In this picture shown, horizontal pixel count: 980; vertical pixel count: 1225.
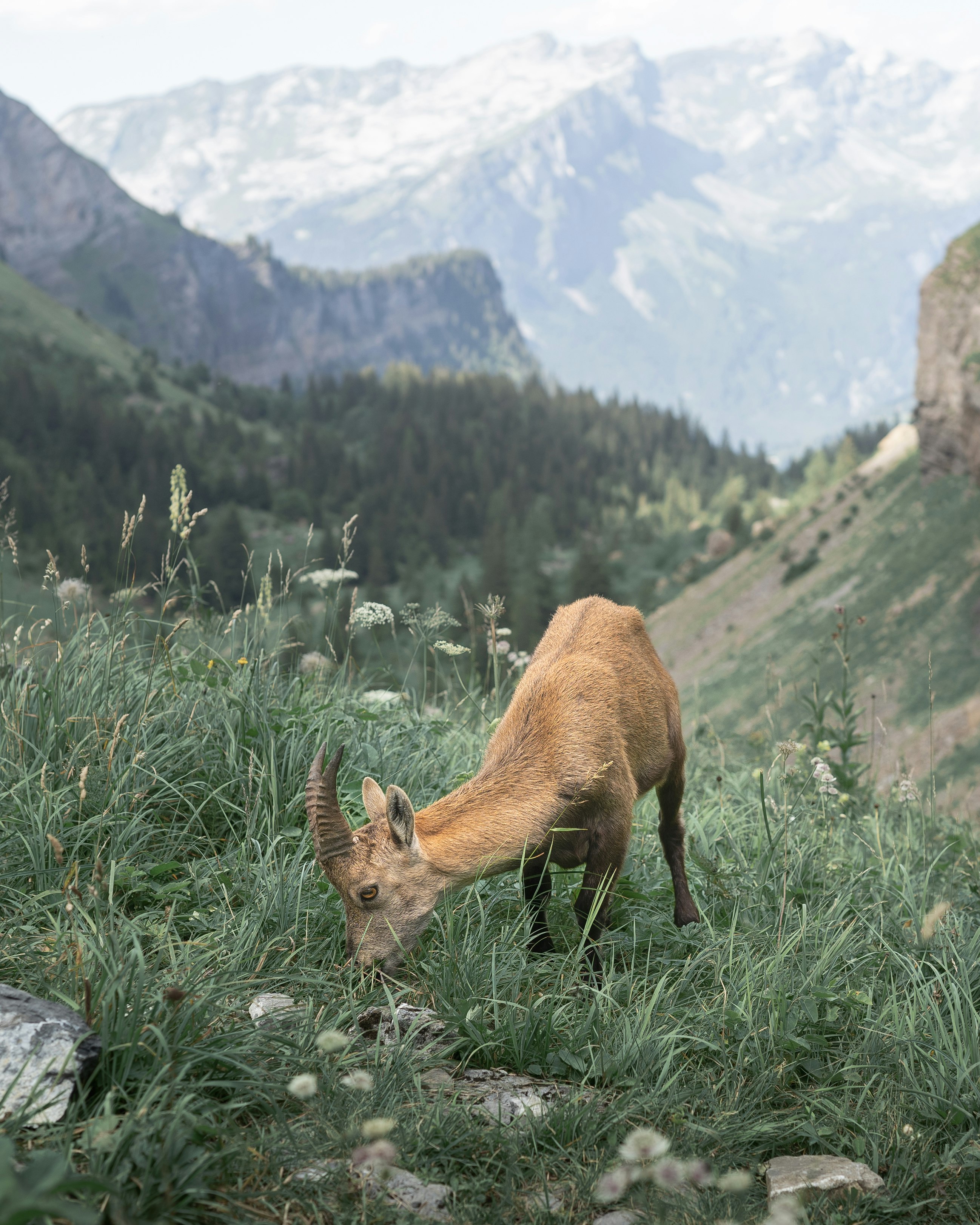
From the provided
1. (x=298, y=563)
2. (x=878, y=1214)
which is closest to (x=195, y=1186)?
(x=878, y=1214)

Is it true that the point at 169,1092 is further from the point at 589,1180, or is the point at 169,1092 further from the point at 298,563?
the point at 298,563

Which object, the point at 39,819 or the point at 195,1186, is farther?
the point at 39,819

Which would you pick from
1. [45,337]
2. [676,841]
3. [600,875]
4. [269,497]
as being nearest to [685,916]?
[676,841]

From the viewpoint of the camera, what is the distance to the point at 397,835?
13.5ft

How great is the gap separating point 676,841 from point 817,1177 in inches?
90.9

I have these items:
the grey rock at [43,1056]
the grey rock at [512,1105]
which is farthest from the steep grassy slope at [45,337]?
the grey rock at [512,1105]

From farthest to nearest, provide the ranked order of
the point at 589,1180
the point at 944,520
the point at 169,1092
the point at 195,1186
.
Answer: the point at 944,520
the point at 589,1180
the point at 169,1092
the point at 195,1186

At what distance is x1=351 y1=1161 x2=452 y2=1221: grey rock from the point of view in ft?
10.1

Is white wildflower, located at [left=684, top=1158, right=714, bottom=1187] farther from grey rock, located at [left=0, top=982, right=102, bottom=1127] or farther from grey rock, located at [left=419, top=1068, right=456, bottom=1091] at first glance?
grey rock, located at [left=0, top=982, right=102, bottom=1127]

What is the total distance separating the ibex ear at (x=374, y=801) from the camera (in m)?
4.31

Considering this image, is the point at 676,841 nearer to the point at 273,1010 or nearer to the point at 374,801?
the point at 374,801

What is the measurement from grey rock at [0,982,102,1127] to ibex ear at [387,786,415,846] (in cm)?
137

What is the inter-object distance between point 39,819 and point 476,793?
201 centimetres

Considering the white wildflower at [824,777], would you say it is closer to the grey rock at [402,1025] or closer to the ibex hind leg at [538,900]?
the ibex hind leg at [538,900]
